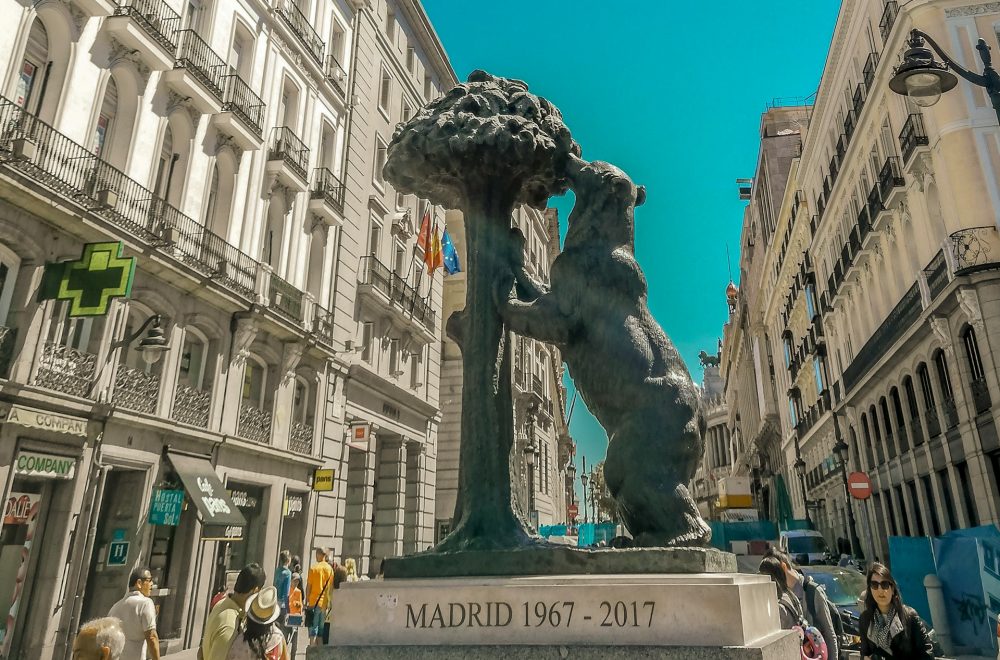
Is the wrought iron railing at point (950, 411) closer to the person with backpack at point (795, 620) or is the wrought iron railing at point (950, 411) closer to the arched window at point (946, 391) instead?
the arched window at point (946, 391)

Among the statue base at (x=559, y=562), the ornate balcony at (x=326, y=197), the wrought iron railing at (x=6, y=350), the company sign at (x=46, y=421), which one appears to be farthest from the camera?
the ornate balcony at (x=326, y=197)

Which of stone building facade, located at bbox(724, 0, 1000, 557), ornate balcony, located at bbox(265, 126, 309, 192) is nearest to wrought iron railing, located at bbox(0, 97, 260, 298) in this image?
ornate balcony, located at bbox(265, 126, 309, 192)

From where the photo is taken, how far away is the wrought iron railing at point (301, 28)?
20703 mm

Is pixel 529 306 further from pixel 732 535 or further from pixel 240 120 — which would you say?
pixel 732 535

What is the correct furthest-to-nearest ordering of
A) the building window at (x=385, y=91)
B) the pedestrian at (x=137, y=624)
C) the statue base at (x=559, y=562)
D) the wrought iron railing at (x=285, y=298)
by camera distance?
the building window at (x=385, y=91) < the wrought iron railing at (x=285, y=298) < the pedestrian at (x=137, y=624) < the statue base at (x=559, y=562)

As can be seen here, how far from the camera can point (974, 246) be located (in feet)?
65.1

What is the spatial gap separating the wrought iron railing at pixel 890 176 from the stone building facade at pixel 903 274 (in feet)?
0.24

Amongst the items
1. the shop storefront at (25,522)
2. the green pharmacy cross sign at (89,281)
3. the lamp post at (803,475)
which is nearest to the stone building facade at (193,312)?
the shop storefront at (25,522)

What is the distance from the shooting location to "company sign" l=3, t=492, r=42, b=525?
11.6m

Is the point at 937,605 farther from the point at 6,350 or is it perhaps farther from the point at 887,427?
the point at 887,427

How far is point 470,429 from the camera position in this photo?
4.30 meters

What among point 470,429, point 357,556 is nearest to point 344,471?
point 357,556

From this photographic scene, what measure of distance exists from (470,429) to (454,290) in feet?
104

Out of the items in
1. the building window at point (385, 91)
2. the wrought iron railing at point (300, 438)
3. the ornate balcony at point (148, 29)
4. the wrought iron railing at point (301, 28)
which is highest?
the building window at point (385, 91)
